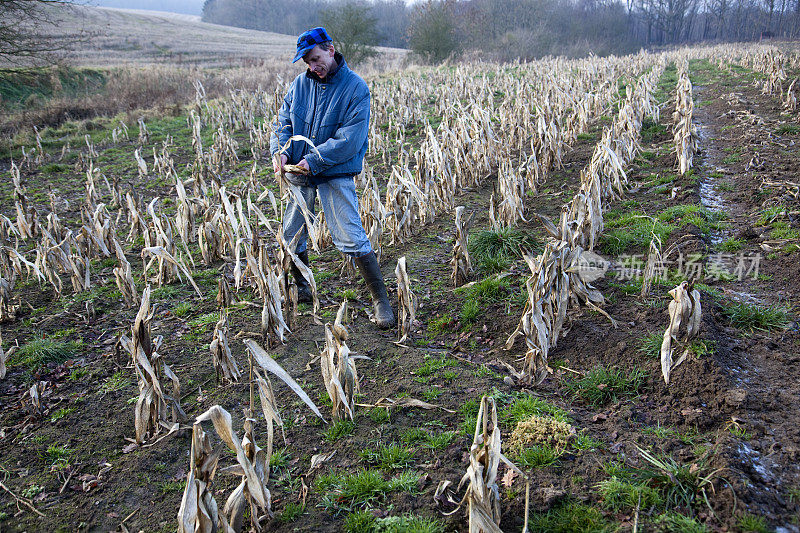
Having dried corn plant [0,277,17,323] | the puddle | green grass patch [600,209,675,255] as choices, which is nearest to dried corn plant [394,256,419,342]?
green grass patch [600,209,675,255]

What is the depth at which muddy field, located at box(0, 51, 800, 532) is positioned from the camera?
94.9 inches

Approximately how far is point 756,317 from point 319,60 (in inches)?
151

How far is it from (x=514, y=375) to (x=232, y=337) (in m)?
2.29

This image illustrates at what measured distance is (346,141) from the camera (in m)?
3.75

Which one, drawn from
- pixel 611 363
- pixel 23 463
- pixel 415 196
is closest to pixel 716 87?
pixel 415 196

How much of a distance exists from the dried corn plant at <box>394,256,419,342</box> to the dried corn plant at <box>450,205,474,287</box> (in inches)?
35.9

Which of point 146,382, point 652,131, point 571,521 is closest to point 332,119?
point 146,382

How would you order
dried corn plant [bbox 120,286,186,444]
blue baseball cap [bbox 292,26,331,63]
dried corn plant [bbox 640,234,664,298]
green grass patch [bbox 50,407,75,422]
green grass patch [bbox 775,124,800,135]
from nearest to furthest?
dried corn plant [bbox 120,286,186,444] → green grass patch [bbox 50,407,75,422] → blue baseball cap [bbox 292,26,331,63] → dried corn plant [bbox 640,234,664,298] → green grass patch [bbox 775,124,800,135]

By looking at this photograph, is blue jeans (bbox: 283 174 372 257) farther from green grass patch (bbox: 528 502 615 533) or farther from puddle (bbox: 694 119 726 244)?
puddle (bbox: 694 119 726 244)

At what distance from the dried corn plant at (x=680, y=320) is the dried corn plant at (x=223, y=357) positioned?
284cm

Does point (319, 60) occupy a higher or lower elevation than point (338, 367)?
higher

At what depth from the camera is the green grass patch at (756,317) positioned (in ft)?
12.1

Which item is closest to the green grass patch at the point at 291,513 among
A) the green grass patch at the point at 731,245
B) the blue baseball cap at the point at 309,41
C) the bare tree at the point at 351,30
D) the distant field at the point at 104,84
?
the blue baseball cap at the point at 309,41

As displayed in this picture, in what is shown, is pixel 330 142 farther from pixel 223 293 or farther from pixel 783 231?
pixel 783 231
